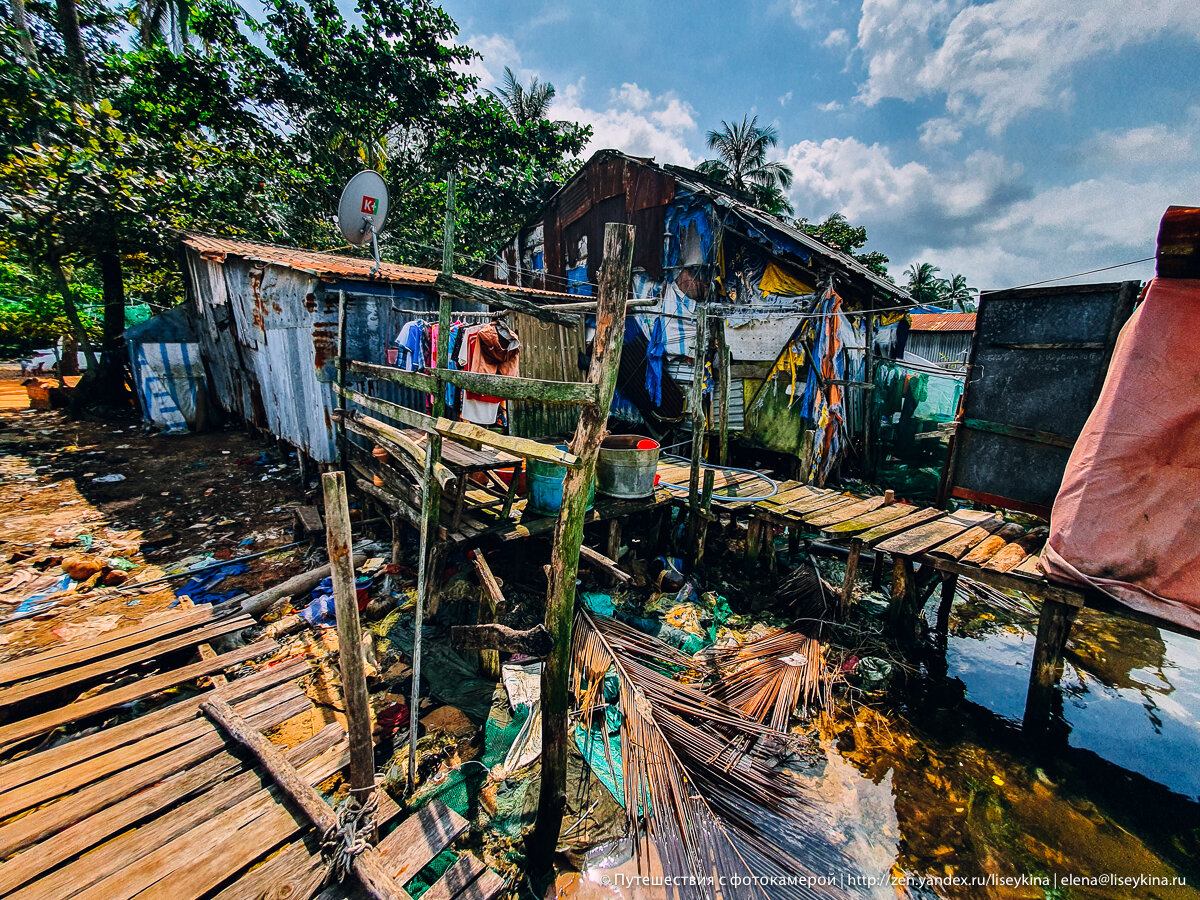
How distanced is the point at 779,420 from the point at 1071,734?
5.72 meters

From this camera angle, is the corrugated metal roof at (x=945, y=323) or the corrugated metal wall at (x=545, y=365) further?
the corrugated metal roof at (x=945, y=323)

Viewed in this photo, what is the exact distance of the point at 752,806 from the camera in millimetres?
3328

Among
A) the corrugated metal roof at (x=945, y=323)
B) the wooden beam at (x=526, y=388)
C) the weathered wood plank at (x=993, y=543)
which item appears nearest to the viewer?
the wooden beam at (x=526, y=388)

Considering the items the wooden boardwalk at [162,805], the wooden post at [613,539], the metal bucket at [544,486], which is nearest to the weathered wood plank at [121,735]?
the wooden boardwalk at [162,805]

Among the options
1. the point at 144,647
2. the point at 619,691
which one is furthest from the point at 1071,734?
the point at 144,647

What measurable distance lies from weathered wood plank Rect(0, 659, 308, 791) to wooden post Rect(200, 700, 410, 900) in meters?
0.14

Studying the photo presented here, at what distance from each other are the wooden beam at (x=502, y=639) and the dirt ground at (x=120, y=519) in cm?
405

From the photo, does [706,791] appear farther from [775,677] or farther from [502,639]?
[502,639]

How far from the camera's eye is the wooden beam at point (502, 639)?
9.18 feet

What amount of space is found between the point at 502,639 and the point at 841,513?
496 cm

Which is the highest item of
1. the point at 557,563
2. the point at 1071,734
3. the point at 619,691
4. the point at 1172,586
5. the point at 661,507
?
the point at 557,563

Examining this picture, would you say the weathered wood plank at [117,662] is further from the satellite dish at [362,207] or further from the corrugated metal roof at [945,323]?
the corrugated metal roof at [945,323]

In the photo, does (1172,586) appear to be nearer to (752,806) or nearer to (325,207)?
(752,806)

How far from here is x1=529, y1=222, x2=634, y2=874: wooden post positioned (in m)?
2.58
